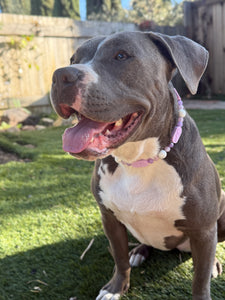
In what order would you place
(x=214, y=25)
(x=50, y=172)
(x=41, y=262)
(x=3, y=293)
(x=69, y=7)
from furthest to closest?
(x=69, y=7)
(x=214, y=25)
(x=50, y=172)
(x=41, y=262)
(x=3, y=293)

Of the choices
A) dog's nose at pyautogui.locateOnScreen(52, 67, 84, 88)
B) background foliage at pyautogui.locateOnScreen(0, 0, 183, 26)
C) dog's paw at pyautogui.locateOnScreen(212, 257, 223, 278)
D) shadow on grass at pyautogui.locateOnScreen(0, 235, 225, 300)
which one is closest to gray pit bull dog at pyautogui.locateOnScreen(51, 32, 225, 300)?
dog's nose at pyautogui.locateOnScreen(52, 67, 84, 88)

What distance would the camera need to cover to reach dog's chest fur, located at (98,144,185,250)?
1.74 meters

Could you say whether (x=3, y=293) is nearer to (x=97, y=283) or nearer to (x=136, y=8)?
(x=97, y=283)

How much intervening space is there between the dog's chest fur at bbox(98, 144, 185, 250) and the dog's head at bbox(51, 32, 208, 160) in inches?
9.7

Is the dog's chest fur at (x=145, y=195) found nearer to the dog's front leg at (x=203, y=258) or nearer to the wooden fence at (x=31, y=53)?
the dog's front leg at (x=203, y=258)

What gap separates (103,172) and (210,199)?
611mm

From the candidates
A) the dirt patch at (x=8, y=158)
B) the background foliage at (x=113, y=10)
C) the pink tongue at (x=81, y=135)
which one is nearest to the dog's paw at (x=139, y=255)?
the pink tongue at (x=81, y=135)

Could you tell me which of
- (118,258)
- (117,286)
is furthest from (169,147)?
(117,286)

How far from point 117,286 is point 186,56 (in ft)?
4.68

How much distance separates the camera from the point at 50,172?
13.4 ft

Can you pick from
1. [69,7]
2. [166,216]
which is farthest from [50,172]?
[69,7]

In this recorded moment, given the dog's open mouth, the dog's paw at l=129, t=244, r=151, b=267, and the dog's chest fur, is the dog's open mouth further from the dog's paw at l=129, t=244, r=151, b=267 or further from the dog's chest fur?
the dog's paw at l=129, t=244, r=151, b=267

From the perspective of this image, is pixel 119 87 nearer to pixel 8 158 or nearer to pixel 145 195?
pixel 145 195

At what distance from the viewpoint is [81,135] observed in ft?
5.03
